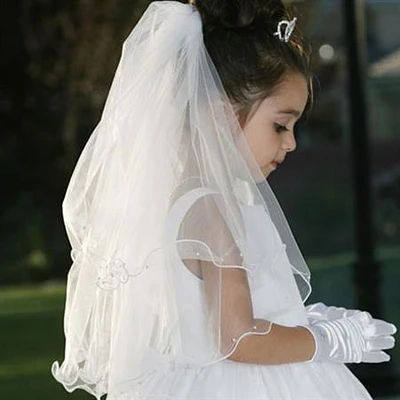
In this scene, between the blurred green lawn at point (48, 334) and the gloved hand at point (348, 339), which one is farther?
the blurred green lawn at point (48, 334)

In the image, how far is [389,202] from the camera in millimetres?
6496

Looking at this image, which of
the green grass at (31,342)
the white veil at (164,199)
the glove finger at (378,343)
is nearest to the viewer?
the white veil at (164,199)

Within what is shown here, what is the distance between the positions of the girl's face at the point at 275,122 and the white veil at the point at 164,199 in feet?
0.09

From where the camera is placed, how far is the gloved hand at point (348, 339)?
221cm

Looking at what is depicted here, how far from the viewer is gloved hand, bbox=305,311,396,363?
2.21 metres

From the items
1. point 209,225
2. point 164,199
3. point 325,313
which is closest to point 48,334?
point 325,313

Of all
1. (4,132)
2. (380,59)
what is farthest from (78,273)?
(4,132)

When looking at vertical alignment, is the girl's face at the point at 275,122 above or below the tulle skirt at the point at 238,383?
above

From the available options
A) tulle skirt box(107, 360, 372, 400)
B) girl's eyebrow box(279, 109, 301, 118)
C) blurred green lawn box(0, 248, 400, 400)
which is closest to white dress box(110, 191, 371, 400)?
tulle skirt box(107, 360, 372, 400)

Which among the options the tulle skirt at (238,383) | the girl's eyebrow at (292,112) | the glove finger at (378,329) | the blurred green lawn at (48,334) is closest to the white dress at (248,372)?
the tulle skirt at (238,383)

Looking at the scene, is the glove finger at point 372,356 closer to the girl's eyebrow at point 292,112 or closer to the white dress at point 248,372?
the white dress at point 248,372

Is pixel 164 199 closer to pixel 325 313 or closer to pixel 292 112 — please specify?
pixel 292 112

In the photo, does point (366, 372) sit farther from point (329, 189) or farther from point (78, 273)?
point (78, 273)

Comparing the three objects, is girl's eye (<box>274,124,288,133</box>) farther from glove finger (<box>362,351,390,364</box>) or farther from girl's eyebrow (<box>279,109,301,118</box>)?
glove finger (<box>362,351,390,364</box>)
